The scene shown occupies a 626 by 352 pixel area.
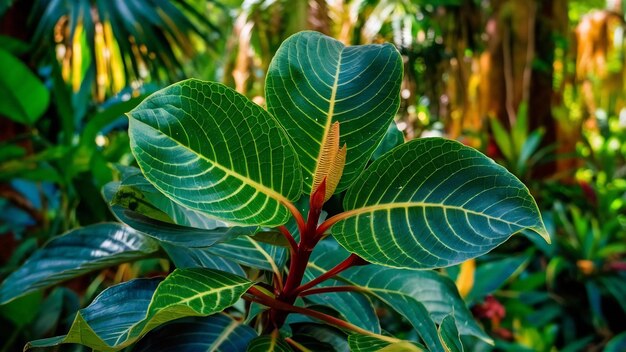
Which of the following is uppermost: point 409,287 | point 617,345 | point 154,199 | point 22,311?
point 154,199

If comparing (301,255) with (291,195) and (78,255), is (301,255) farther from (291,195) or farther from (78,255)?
(78,255)

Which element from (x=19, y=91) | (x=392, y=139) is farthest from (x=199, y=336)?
(x=19, y=91)

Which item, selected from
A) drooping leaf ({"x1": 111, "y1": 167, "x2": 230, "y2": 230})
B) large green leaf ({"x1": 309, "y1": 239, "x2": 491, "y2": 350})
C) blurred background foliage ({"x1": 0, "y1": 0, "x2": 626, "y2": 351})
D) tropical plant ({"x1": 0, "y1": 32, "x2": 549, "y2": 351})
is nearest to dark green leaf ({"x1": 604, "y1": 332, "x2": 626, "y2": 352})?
blurred background foliage ({"x1": 0, "y1": 0, "x2": 626, "y2": 351})

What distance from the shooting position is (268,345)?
1.24ft

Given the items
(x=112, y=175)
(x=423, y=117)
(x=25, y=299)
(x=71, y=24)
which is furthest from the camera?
(x=423, y=117)

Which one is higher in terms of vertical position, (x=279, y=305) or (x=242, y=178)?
(x=242, y=178)

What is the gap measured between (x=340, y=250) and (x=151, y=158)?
0.81 feet

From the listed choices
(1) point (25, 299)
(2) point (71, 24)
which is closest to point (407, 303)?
(1) point (25, 299)

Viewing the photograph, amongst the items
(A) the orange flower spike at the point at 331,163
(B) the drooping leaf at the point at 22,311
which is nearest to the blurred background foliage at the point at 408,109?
(B) the drooping leaf at the point at 22,311

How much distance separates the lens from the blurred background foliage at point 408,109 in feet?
3.16

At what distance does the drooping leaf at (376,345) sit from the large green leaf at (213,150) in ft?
0.31

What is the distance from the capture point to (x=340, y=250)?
0.52 m

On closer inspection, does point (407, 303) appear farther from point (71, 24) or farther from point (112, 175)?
point (71, 24)

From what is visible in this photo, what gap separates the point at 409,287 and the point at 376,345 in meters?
0.15
